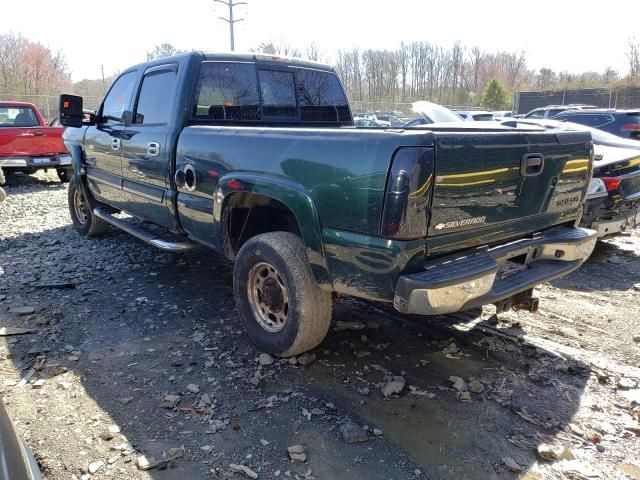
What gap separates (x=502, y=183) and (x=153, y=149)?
2.89 meters

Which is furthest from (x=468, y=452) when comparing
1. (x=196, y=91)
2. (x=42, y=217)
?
(x=42, y=217)

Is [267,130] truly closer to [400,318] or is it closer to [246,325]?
[246,325]

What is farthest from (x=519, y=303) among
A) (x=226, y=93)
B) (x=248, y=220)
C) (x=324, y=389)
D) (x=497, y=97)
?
(x=497, y=97)

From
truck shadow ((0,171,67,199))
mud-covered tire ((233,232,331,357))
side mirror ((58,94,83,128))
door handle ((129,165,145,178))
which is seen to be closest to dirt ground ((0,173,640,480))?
mud-covered tire ((233,232,331,357))

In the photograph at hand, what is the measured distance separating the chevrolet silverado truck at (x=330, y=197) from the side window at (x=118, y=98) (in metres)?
0.31

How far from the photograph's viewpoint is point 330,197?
2.74 meters

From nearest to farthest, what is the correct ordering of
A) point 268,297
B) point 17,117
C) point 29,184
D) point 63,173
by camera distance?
point 268,297 < point 17,117 < point 29,184 < point 63,173

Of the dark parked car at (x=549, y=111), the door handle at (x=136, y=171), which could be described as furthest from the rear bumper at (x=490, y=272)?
the dark parked car at (x=549, y=111)

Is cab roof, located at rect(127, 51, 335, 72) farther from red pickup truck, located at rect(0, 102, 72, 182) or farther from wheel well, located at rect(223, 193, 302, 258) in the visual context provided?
red pickup truck, located at rect(0, 102, 72, 182)

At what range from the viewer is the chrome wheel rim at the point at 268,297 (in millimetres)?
3334

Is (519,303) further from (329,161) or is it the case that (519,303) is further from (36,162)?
(36,162)

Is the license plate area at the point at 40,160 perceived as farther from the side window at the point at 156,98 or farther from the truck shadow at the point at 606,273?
the truck shadow at the point at 606,273

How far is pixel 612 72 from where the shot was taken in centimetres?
4625

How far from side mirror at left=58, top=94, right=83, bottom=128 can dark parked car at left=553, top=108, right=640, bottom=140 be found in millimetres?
10634
